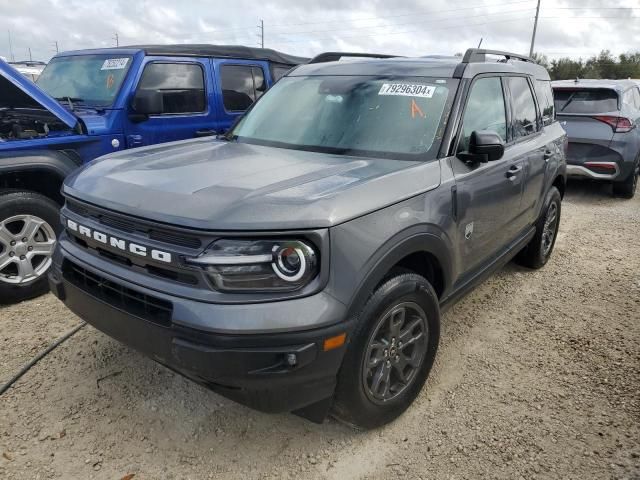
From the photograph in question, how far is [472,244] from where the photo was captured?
10.2 ft

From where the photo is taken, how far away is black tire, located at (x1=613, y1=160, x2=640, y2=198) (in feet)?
25.2

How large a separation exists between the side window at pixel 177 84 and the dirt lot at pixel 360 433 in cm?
233

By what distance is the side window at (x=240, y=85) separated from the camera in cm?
564

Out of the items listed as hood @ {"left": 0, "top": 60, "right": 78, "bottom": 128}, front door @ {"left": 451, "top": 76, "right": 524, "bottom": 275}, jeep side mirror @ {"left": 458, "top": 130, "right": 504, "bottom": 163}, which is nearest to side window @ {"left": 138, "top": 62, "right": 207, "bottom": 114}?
hood @ {"left": 0, "top": 60, "right": 78, "bottom": 128}

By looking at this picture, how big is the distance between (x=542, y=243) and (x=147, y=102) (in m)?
3.88

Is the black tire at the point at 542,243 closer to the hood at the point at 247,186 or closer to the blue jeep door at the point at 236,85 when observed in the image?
the hood at the point at 247,186

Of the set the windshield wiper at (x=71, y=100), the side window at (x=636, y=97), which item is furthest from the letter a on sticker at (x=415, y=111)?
the side window at (x=636, y=97)

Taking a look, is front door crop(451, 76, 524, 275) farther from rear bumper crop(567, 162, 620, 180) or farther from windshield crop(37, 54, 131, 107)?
rear bumper crop(567, 162, 620, 180)

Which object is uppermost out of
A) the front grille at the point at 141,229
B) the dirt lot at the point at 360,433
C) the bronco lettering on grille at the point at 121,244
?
the front grille at the point at 141,229

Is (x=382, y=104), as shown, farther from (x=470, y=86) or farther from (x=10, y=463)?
(x=10, y=463)

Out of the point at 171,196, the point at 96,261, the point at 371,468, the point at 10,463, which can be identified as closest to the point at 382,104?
the point at 171,196

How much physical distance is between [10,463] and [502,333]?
122 inches

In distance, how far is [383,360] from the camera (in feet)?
8.13

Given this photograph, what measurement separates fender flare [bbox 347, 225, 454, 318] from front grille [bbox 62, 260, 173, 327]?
78cm
